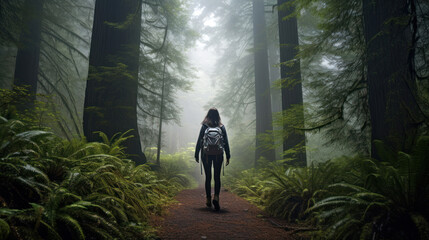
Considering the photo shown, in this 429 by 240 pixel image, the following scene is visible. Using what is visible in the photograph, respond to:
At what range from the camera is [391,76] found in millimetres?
3197

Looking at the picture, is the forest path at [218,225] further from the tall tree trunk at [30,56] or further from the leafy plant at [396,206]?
the tall tree trunk at [30,56]

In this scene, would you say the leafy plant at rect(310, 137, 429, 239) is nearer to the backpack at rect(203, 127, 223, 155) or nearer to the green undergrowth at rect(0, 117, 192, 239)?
the green undergrowth at rect(0, 117, 192, 239)

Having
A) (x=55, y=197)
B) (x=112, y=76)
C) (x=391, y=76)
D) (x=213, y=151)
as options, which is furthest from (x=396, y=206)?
(x=112, y=76)

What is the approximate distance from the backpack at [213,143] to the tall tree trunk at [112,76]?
2046 millimetres

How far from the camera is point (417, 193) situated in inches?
80.6

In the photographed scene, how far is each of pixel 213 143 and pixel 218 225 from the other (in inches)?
64.4

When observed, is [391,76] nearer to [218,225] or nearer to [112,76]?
[218,225]

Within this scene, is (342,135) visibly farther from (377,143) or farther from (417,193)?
(417,193)

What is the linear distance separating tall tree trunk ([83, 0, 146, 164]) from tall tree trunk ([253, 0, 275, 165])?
19.6 feet

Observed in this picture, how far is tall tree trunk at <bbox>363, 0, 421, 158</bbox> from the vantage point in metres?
3.06

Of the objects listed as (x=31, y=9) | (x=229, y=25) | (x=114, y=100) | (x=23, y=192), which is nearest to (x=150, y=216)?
(x=23, y=192)

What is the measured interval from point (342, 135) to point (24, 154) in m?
5.56

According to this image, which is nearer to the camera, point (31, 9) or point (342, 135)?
point (342, 135)

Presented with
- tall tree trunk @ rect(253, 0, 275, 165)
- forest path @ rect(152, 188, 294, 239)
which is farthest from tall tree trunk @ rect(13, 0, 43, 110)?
tall tree trunk @ rect(253, 0, 275, 165)
